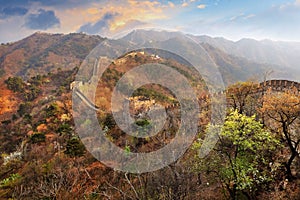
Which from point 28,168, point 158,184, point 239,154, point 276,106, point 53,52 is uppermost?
point 53,52

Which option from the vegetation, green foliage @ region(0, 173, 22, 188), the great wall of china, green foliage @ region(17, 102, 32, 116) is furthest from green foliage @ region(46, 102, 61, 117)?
the great wall of china

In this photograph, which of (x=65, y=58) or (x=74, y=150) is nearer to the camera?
(x=74, y=150)

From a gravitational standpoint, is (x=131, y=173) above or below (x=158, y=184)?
below

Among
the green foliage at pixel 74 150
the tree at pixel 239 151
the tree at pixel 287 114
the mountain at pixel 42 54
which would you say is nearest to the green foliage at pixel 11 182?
the green foliage at pixel 74 150

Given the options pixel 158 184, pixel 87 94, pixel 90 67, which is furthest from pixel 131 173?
pixel 90 67

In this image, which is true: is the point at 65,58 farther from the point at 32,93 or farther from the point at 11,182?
the point at 11,182

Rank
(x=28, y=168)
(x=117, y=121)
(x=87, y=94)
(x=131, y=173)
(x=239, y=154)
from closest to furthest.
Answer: (x=239, y=154) → (x=131, y=173) → (x=28, y=168) → (x=117, y=121) → (x=87, y=94)

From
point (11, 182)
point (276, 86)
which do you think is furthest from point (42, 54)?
point (276, 86)

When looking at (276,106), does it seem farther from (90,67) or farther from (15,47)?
(15,47)
